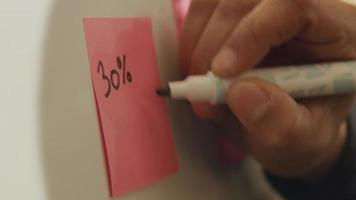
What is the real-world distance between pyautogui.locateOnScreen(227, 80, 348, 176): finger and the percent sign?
7 cm

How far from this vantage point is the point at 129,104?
0.30 metres

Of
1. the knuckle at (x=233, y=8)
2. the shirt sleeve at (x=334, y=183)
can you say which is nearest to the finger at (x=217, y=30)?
the knuckle at (x=233, y=8)

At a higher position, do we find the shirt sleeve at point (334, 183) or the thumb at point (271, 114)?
the thumb at point (271, 114)

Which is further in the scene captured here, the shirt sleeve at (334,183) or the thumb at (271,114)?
the shirt sleeve at (334,183)

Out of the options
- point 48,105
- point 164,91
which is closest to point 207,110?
point 164,91

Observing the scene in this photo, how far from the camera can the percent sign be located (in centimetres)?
28

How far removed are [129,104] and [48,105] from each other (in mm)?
75

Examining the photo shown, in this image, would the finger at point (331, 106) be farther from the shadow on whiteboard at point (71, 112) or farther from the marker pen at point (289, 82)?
the shadow on whiteboard at point (71, 112)

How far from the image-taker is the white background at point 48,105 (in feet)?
0.72

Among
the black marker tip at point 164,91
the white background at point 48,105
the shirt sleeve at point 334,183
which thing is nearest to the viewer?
the white background at point 48,105

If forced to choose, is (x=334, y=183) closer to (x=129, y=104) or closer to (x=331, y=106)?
(x=331, y=106)

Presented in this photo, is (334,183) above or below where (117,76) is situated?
below

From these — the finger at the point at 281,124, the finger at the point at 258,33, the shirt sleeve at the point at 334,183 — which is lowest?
the shirt sleeve at the point at 334,183

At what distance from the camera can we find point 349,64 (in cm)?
35
